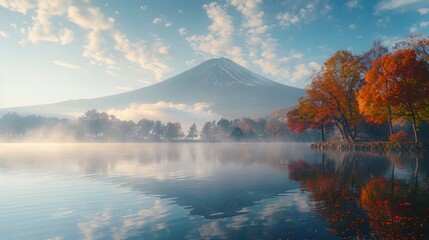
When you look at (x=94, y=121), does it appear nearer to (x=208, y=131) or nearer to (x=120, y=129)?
(x=120, y=129)

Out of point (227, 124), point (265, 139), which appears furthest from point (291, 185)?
point (227, 124)

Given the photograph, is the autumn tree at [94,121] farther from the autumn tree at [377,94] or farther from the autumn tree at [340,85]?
the autumn tree at [377,94]

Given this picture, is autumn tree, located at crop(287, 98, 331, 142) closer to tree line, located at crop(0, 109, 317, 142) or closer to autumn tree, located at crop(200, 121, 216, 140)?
tree line, located at crop(0, 109, 317, 142)

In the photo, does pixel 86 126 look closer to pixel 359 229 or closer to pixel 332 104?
pixel 332 104

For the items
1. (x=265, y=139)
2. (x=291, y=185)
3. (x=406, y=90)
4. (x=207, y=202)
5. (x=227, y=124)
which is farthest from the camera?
(x=227, y=124)

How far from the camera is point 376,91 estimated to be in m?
47.5

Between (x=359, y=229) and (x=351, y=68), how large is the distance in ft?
172

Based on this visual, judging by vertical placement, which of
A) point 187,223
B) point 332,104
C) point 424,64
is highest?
point 424,64

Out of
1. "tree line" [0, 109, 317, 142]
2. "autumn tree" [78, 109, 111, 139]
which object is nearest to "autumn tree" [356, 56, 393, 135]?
"tree line" [0, 109, 317, 142]

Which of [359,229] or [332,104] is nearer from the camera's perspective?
[359,229]

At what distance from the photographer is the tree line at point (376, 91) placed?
44375 millimetres

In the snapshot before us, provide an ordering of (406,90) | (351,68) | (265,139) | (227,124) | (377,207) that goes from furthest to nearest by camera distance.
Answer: (227,124), (265,139), (351,68), (406,90), (377,207)

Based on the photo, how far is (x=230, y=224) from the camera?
36.7ft

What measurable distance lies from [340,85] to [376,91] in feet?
34.4
